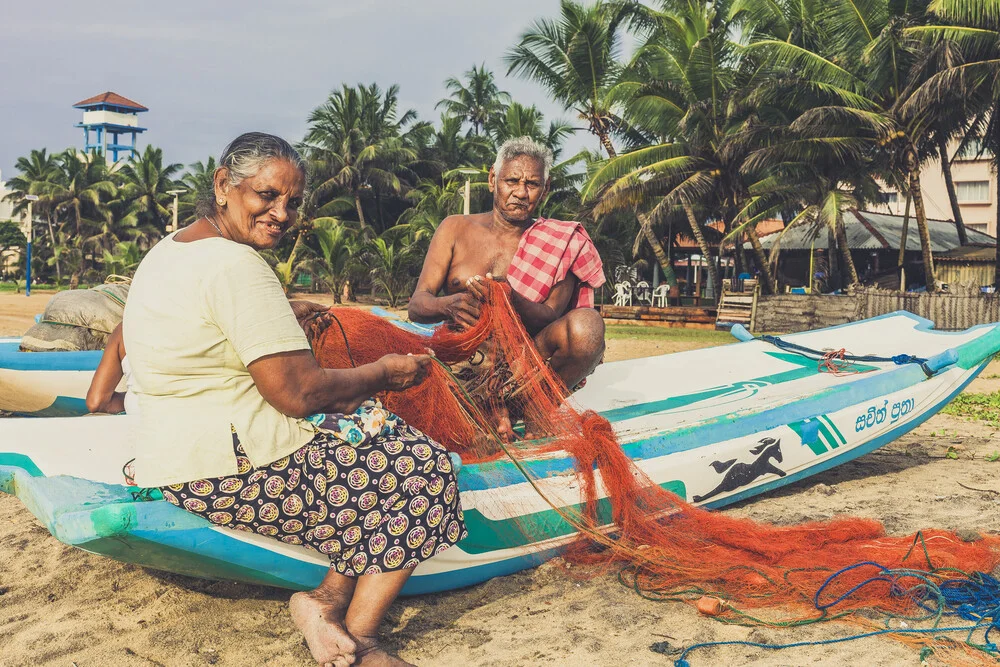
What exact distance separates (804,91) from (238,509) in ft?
62.2

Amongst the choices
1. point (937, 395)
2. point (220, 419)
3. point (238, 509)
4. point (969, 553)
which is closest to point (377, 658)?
point (238, 509)

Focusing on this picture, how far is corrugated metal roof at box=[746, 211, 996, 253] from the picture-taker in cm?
2477

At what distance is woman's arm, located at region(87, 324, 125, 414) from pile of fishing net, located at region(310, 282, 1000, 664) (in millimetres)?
1638

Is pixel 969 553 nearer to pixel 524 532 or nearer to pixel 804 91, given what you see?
pixel 524 532

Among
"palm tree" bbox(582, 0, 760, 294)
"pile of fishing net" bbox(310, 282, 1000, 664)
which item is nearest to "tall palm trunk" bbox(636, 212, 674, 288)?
"palm tree" bbox(582, 0, 760, 294)

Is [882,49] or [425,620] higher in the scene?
[882,49]

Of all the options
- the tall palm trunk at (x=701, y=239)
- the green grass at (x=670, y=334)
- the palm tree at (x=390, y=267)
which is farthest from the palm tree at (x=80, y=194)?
the green grass at (x=670, y=334)

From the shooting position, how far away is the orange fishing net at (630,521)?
321 cm

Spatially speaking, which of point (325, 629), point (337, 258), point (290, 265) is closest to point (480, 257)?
point (325, 629)

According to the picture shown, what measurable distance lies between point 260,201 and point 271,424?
68 cm

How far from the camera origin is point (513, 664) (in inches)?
106

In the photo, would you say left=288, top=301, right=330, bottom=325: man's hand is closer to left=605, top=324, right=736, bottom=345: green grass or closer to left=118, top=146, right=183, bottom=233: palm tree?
left=605, top=324, right=736, bottom=345: green grass

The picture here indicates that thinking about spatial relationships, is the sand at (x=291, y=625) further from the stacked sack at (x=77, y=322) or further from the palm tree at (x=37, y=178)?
the palm tree at (x=37, y=178)

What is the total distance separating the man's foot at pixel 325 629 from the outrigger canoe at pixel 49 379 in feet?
14.0
